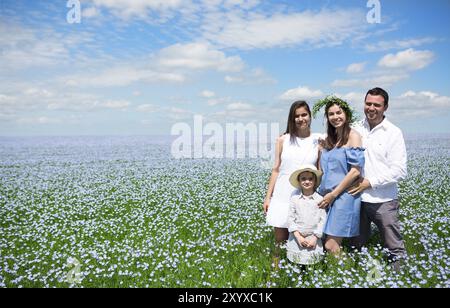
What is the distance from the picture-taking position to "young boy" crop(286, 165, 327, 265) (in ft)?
14.3

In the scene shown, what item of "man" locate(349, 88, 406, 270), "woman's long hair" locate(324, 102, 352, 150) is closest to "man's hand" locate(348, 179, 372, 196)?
"man" locate(349, 88, 406, 270)

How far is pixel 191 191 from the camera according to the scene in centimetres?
1027

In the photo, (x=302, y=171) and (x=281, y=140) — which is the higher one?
(x=281, y=140)

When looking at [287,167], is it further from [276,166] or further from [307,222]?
[307,222]

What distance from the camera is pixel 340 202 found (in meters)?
4.40

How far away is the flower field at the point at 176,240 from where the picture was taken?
14.5 feet

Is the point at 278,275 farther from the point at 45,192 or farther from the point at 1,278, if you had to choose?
the point at 45,192

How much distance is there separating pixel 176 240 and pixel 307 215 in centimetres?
261

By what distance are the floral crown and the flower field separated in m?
1.86

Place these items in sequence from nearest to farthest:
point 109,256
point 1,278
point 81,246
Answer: point 1,278
point 109,256
point 81,246

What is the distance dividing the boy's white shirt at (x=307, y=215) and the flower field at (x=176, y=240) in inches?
18.3

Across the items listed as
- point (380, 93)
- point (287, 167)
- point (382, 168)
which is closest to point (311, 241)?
point (287, 167)
